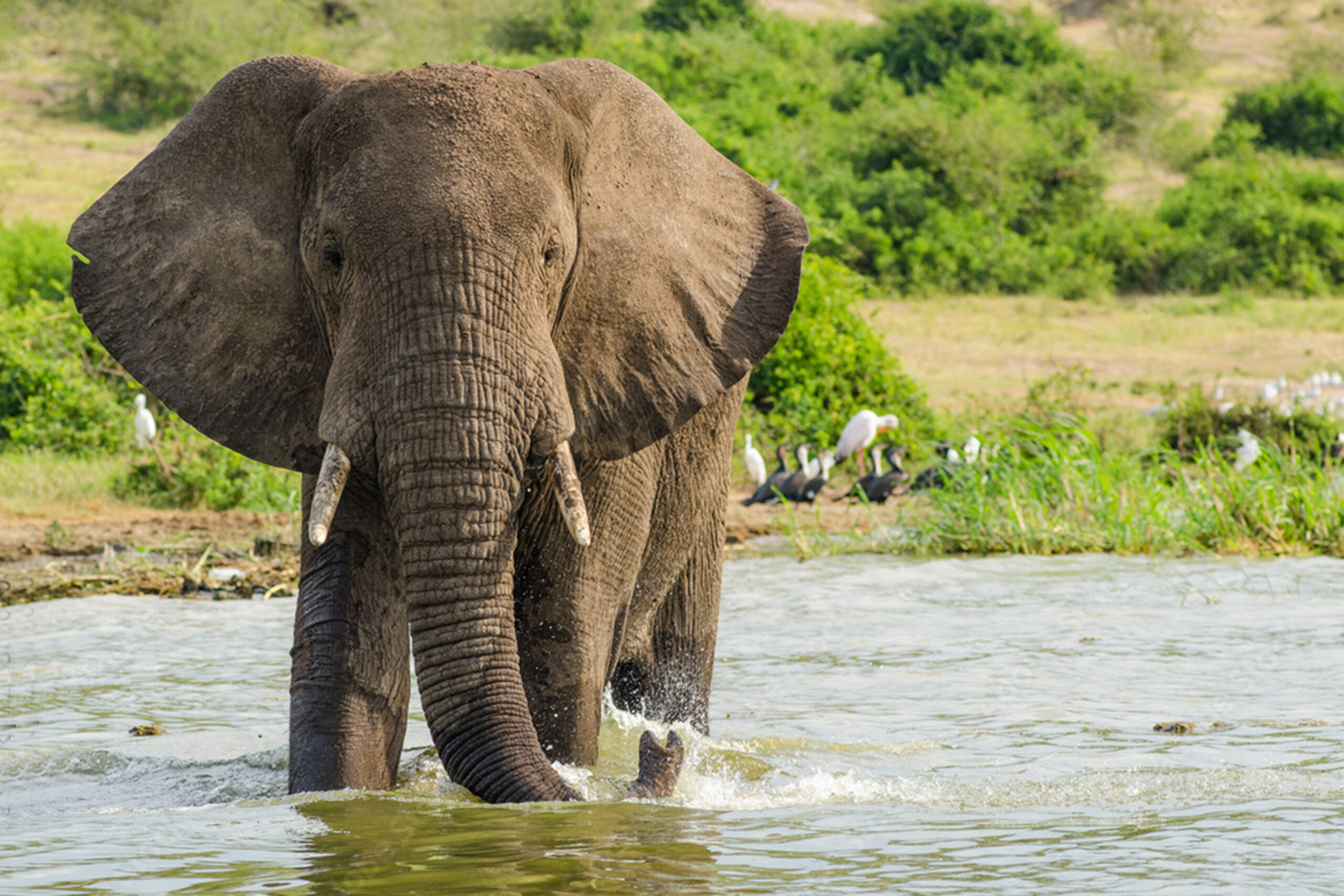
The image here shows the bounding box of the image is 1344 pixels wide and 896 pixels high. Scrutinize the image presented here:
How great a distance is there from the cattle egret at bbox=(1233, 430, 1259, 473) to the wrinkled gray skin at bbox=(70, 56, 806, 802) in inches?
249

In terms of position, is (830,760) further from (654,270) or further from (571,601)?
(654,270)

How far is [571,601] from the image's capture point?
4.02m

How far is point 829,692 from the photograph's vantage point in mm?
6125

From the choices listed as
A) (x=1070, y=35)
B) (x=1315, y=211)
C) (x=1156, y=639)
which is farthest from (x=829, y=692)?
(x=1070, y=35)

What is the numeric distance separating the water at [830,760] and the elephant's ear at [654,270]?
901 mm

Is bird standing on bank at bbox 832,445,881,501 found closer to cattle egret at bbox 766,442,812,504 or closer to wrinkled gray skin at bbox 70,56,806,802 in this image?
cattle egret at bbox 766,442,812,504

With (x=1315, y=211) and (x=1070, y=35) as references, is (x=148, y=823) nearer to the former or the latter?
(x=1315, y=211)

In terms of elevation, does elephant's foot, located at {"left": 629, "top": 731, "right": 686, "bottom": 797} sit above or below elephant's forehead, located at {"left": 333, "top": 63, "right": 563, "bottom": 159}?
below

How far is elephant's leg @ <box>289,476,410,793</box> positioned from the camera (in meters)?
3.82

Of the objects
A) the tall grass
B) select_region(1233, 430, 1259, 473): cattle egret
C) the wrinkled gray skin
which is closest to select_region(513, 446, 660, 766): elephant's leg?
the wrinkled gray skin

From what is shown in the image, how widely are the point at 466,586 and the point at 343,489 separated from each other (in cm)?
31

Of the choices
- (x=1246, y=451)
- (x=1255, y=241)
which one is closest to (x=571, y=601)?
(x=1246, y=451)

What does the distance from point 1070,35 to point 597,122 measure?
148ft

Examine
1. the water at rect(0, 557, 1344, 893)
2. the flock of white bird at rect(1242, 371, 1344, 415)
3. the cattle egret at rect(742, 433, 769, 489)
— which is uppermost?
the flock of white bird at rect(1242, 371, 1344, 415)
